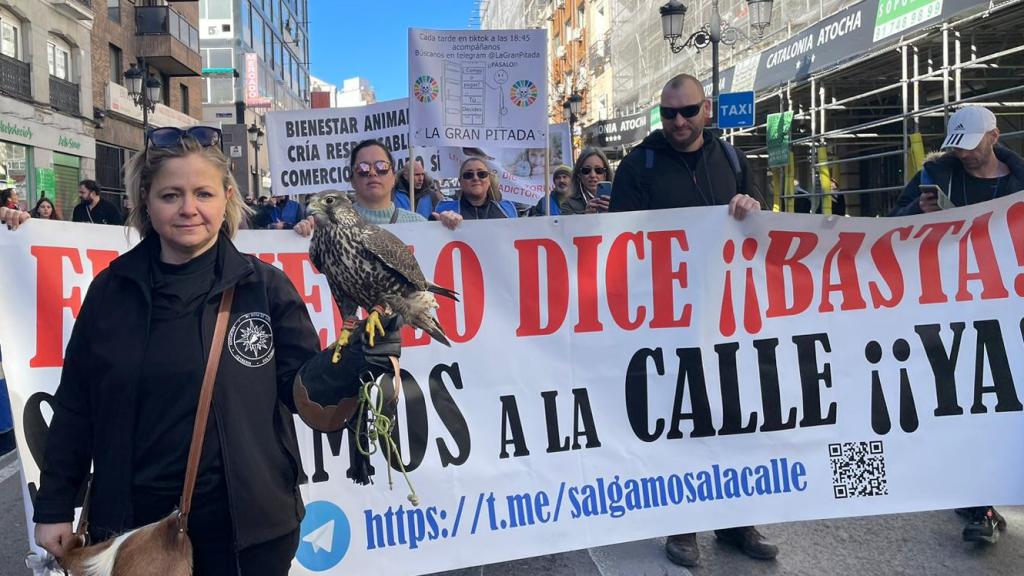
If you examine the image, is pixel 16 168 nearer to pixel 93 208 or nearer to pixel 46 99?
pixel 46 99

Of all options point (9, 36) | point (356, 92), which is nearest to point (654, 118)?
point (9, 36)

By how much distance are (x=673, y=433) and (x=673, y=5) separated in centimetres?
1153

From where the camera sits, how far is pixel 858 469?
3.60 metres

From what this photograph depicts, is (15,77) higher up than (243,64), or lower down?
lower down

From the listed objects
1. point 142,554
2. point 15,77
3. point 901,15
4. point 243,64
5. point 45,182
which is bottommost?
point 142,554

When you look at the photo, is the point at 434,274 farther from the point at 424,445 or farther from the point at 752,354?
the point at 752,354

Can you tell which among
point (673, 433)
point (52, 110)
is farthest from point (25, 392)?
point (52, 110)

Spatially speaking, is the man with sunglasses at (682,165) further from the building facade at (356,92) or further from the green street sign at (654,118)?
the building facade at (356,92)

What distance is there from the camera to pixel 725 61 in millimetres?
20828

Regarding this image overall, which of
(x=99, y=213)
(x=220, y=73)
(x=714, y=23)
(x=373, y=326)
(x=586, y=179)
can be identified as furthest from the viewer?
(x=220, y=73)

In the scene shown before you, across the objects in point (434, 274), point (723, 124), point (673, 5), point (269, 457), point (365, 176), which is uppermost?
point (673, 5)

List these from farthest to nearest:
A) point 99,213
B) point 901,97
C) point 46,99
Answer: point 46,99 → point 901,97 → point 99,213

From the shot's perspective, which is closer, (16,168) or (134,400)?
(134,400)

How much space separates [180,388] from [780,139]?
1298cm
